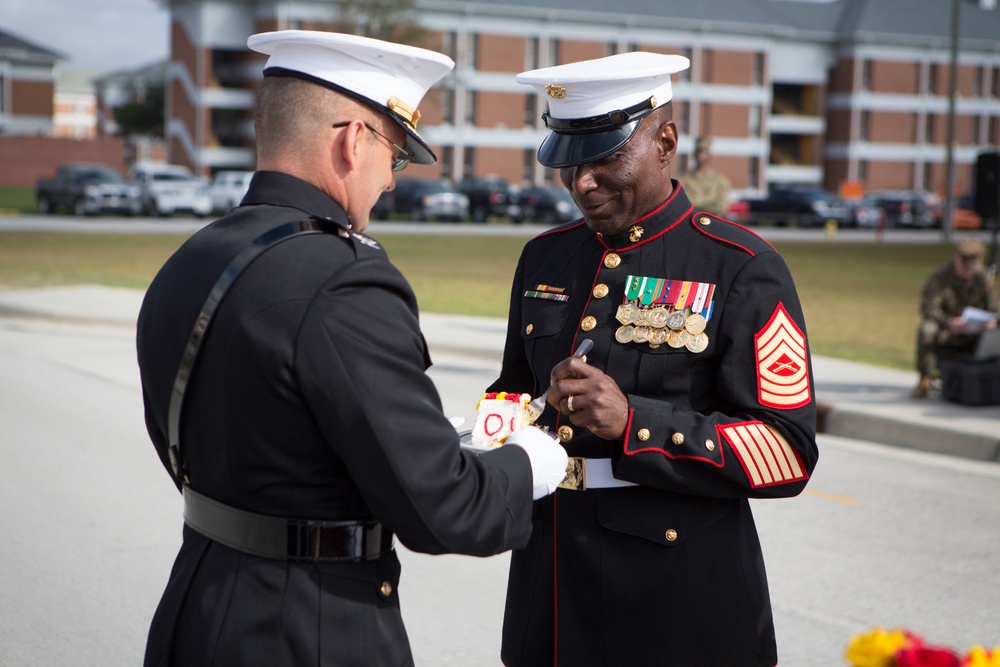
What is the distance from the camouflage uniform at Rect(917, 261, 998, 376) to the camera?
33.5ft

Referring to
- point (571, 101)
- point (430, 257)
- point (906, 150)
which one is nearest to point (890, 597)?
point (571, 101)

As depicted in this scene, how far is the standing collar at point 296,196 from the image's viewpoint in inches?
84.1

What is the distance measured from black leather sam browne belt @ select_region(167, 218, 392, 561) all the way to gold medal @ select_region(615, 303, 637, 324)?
2.99 ft

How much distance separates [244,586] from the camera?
207cm

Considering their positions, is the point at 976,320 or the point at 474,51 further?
the point at 474,51

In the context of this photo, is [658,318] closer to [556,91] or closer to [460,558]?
[556,91]

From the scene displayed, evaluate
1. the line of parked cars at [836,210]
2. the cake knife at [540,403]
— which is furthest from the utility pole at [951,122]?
the cake knife at [540,403]

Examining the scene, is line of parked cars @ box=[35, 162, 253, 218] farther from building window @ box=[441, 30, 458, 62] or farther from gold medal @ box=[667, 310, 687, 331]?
gold medal @ box=[667, 310, 687, 331]

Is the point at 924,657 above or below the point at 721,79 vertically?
below

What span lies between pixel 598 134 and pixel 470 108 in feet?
199

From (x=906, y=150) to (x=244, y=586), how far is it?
239ft

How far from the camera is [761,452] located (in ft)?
8.40

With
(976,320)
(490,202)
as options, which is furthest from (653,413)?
(490,202)

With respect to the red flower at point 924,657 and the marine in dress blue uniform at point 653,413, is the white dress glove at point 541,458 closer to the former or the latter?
the marine in dress blue uniform at point 653,413
